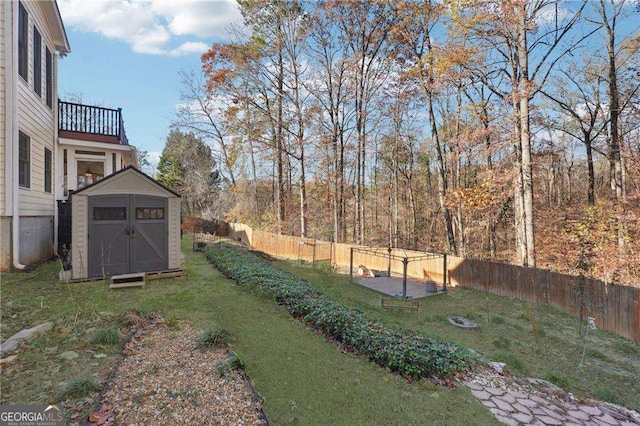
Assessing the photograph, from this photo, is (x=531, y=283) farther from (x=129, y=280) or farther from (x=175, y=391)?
(x=129, y=280)

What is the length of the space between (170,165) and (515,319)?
3044 cm

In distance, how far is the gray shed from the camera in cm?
666

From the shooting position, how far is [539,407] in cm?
314

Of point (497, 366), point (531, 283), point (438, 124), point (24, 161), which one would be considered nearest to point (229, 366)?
point (497, 366)

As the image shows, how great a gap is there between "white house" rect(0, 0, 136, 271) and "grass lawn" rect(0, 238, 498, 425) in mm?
1672

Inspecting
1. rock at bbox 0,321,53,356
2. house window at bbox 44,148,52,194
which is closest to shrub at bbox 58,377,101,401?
rock at bbox 0,321,53,356

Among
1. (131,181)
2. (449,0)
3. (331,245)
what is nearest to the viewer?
(131,181)

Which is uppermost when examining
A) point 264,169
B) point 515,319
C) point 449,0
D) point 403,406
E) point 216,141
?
point 449,0

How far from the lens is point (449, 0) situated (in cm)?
1091

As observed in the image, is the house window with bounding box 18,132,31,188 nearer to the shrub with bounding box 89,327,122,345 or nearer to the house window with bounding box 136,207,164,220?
the house window with bounding box 136,207,164,220

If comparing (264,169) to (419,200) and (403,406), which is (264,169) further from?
(403,406)

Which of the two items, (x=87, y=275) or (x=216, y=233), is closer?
(x=87, y=275)

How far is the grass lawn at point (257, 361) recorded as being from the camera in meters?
2.82

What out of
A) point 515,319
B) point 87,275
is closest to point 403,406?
point 515,319
